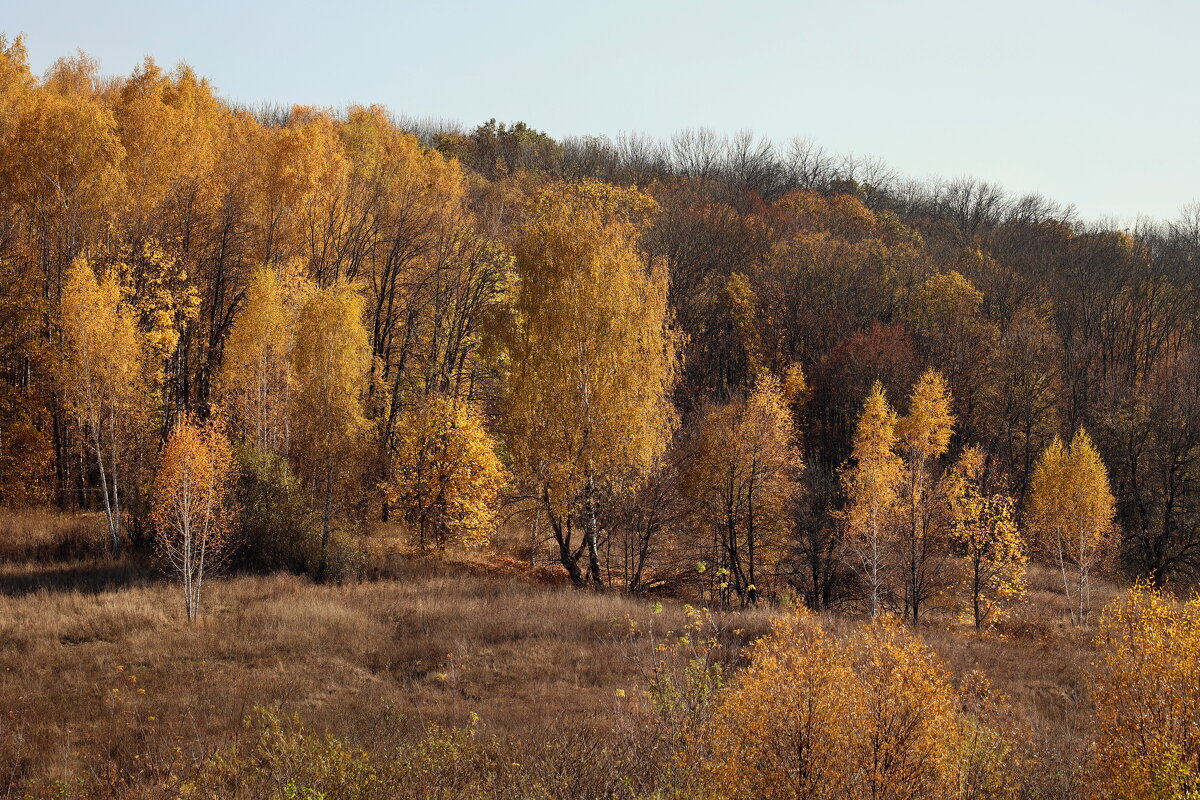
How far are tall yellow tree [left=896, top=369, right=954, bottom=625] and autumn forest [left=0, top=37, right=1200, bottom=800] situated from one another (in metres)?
0.30

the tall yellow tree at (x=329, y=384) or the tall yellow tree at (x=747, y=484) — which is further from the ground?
the tall yellow tree at (x=329, y=384)

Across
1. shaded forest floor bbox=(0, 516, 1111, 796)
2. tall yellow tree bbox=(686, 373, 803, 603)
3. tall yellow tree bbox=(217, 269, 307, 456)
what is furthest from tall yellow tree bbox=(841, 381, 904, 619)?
tall yellow tree bbox=(217, 269, 307, 456)

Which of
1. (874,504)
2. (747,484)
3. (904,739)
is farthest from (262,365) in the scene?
(904,739)

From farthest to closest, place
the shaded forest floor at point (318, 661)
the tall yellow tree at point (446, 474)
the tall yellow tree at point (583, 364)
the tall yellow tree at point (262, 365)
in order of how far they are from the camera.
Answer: the tall yellow tree at point (262, 365) → the tall yellow tree at point (446, 474) → the tall yellow tree at point (583, 364) → the shaded forest floor at point (318, 661)

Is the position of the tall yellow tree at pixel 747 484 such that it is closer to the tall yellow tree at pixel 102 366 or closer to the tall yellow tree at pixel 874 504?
the tall yellow tree at pixel 874 504

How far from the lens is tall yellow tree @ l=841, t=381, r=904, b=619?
3472cm

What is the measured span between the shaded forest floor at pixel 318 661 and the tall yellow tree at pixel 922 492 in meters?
6.79

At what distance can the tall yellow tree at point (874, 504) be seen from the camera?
34.7 metres

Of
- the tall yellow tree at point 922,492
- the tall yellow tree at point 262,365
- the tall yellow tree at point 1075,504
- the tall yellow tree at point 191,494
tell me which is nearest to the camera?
the tall yellow tree at point 191,494

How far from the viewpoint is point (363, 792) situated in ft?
35.8

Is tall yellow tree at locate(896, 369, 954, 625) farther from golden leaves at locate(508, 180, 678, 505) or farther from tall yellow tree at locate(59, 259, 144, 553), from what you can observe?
tall yellow tree at locate(59, 259, 144, 553)

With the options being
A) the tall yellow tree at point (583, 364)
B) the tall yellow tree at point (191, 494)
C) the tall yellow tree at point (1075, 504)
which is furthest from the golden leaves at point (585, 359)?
the tall yellow tree at point (1075, 504)

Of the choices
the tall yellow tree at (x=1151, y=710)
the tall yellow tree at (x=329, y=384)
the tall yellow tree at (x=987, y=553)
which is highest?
the tall yellow tree at (x=329, y=384)

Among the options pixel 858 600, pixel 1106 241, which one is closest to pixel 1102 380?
pixel 1106 241
